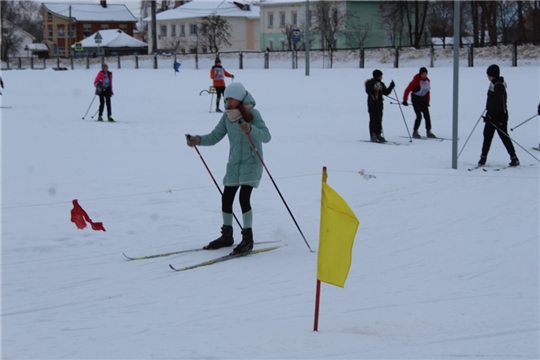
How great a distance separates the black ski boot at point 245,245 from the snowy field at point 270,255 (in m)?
0.20

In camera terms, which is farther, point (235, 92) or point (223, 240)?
point (223, 240)

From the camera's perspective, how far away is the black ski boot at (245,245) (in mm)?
7227

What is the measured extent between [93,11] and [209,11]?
83.6ft

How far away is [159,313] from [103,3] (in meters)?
103

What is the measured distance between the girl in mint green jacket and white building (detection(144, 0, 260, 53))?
230 feet

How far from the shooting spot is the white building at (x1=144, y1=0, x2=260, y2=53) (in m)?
79.1

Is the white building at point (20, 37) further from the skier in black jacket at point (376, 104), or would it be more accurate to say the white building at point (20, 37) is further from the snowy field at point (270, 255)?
the skier in black jacket at point (376, 104)

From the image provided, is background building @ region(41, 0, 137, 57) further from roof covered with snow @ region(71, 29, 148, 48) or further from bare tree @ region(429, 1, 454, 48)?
bare tree @ region(429, 1, 454, 48)

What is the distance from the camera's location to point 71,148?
47.9 feet

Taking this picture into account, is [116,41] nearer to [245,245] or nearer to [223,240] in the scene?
[223,240]

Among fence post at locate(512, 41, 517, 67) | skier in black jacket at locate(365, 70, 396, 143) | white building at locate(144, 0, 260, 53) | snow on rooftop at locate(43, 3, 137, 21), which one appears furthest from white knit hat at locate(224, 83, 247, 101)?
snow on rooftop at locate(43, 3, 137, 21)

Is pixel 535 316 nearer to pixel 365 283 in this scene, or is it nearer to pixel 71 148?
pixel 365 283

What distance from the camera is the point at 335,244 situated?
4.94 m

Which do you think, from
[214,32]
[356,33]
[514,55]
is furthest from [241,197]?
[214,32]
